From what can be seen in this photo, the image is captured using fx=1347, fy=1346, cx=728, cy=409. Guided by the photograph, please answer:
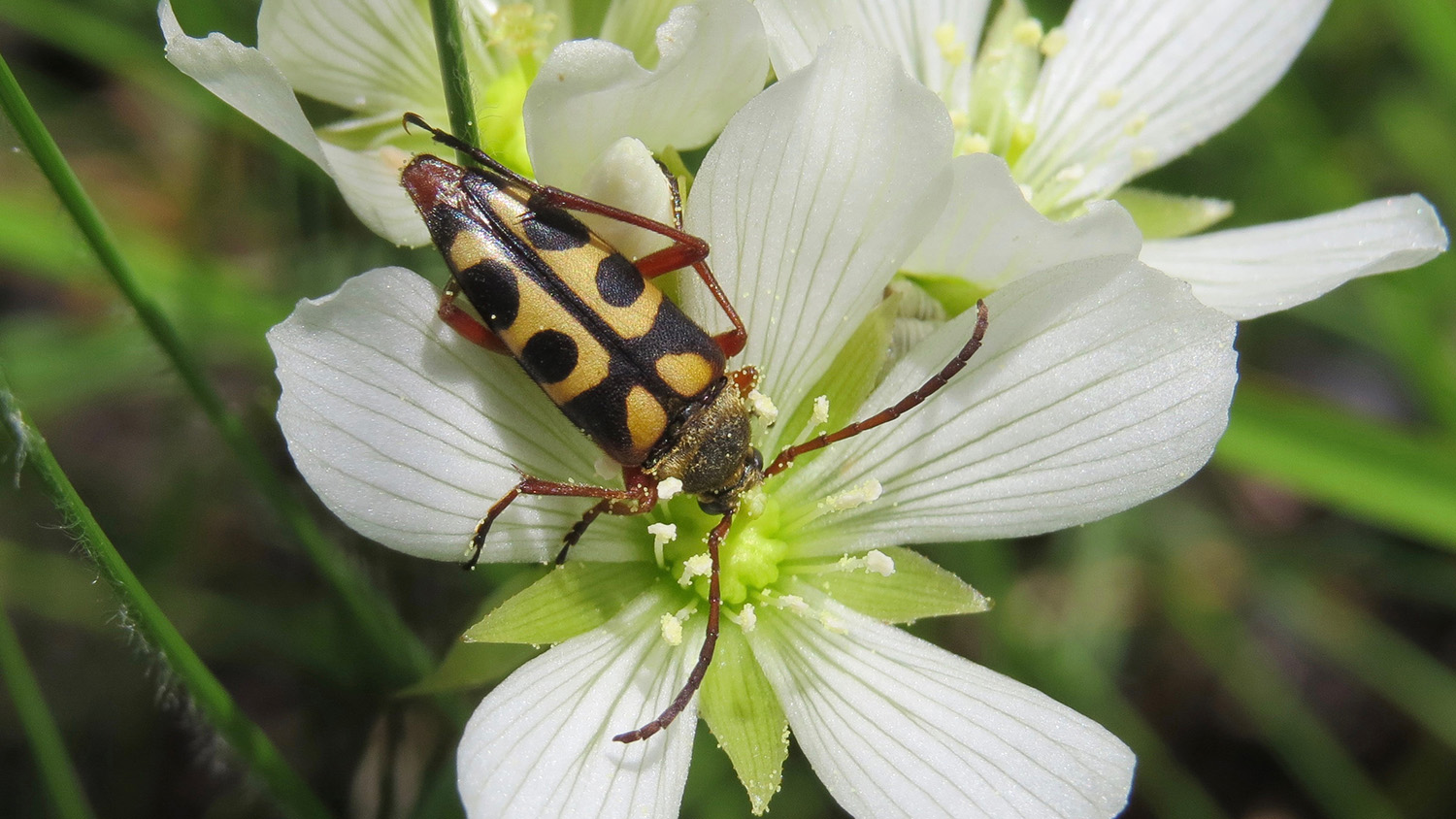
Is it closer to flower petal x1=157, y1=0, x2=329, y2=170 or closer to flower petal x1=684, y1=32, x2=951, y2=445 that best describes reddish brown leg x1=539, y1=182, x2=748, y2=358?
flower petal x1=684, y1=32, x2=951, y2=445

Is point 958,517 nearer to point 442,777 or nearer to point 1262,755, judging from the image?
point 442,777

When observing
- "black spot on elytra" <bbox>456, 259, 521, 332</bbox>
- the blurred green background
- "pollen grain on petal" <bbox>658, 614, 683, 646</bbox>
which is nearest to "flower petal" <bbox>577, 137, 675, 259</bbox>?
"black spot on elytra" <bbox>456, 259, 521, 332</bbox>

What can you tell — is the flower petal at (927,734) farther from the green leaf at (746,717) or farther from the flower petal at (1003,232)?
the flower petal at (1003,232)

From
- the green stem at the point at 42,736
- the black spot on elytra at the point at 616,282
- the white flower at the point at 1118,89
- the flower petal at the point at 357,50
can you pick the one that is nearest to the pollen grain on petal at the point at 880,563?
the black spot on elytra at the point at 616,282

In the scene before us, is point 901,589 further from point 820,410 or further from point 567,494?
point 567,494

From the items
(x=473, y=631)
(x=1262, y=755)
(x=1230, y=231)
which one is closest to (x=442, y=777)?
(x=473, y=631)

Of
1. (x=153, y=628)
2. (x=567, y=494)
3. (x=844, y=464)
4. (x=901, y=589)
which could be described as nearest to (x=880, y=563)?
(x=901, y=589)
